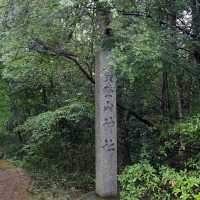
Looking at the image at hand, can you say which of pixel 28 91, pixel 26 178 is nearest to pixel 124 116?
pixel 26 178

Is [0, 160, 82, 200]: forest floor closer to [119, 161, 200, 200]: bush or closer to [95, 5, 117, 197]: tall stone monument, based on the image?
[95, 5, 117, 197]: tall stone monument

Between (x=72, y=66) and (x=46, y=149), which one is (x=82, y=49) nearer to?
(x=72, y=66)

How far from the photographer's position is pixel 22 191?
9.40m

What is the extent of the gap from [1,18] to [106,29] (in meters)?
2.10

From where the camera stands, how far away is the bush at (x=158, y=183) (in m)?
6.50

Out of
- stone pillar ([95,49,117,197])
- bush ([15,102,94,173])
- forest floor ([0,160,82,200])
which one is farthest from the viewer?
bush ([15,102,94,173])

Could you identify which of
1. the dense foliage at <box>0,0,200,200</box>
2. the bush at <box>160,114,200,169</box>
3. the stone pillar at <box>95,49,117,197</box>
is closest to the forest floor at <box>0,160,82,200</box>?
the dense foliage at <box>0,0,200,200</box>

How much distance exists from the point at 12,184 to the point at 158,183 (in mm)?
4351

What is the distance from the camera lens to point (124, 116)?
9953 millimetres

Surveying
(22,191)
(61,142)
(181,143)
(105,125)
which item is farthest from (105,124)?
(61,142)

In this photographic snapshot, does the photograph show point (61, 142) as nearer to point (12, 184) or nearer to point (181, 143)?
point (12, 184)

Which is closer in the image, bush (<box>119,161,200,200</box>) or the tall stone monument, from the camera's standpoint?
bush (<box>119,161,200,200</box>)

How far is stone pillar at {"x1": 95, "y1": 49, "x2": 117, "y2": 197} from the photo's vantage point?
26.2 ft

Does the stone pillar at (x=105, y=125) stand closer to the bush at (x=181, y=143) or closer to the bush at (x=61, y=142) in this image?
the bush at (x=181, y=143)
